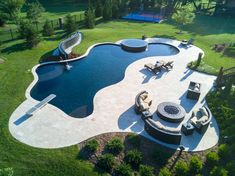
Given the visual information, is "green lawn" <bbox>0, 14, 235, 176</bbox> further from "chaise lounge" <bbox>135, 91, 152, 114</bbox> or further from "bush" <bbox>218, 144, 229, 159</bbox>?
"bush" <bbox>218, 144, 229, 159</bbox>

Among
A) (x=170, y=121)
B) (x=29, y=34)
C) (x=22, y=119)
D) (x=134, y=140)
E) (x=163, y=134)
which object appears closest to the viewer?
(x=163, y=134)

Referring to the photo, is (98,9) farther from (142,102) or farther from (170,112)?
(170,112)

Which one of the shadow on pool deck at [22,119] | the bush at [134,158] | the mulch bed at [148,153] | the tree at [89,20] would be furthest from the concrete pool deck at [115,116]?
the tree at [89,20]

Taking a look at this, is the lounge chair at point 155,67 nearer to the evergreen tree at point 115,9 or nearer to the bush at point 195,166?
the bush at point 195,166

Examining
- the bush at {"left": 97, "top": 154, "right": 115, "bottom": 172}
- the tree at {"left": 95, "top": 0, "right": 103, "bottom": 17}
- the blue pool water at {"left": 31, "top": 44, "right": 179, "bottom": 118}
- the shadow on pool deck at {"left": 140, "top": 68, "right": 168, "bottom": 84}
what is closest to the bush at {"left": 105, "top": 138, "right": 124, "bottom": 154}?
the bush at {"left": 97, "top": 154, "right": 115, "bottom": 172}

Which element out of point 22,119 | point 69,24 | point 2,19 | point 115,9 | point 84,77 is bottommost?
point 22,119

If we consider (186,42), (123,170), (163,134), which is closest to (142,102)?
(163,134)

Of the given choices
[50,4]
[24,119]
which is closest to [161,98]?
[24,119]
